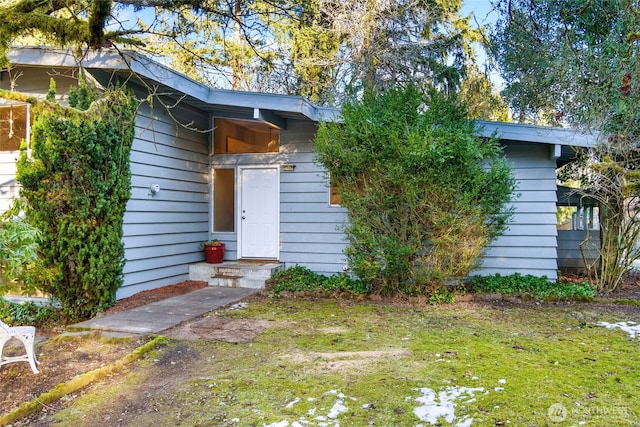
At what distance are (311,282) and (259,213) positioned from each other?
177 cm

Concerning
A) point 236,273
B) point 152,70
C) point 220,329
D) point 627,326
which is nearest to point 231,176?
point 236,273

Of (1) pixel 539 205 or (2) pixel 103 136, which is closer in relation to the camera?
(2) pixel 103 136

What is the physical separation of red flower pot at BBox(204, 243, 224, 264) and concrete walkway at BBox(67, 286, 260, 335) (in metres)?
0.99

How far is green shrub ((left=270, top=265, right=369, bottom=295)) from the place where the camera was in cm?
650

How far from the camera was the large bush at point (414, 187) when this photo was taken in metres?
5.57

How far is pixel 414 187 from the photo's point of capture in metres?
5.57

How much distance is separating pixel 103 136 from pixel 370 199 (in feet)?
11.1

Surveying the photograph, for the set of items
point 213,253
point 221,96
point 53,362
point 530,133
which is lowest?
point 53,362

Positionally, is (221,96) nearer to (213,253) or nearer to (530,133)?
(213,253)

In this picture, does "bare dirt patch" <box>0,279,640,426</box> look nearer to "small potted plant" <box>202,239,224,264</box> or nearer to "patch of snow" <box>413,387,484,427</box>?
"patch of snow" <box>413,387,484,427</box>

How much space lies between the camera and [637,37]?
348 centimetres

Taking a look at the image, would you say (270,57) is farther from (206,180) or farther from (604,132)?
(604,132)

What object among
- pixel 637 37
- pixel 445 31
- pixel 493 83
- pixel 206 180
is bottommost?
pixel 206 180

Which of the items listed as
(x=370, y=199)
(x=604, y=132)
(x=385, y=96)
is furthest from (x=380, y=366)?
(x=604, y=132)
